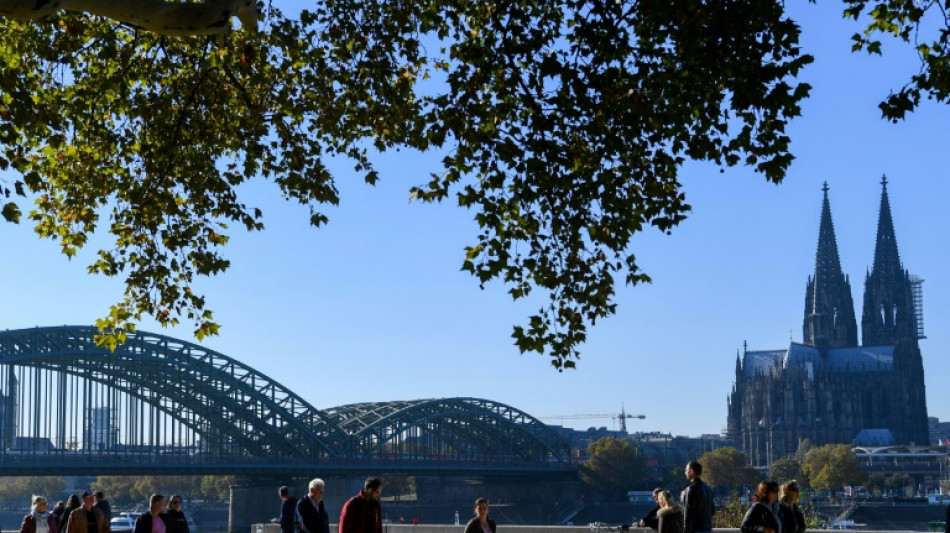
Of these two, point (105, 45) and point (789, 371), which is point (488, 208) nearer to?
point (105, 45)

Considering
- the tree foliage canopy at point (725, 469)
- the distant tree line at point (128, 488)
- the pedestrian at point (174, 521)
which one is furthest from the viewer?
the distant tree line at point (128, 488)

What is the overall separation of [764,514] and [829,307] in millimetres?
187067

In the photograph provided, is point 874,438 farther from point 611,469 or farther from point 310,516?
point 310,516

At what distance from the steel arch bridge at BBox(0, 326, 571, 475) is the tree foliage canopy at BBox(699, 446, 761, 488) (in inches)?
717

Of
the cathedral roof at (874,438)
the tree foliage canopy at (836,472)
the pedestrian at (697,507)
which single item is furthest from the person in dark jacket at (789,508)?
the cathedral roof at (874,438)

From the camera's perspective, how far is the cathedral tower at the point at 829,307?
194875 millimetres

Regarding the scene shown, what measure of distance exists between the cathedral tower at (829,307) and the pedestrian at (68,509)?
178822 mm

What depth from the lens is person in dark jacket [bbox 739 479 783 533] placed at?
47.7 feet

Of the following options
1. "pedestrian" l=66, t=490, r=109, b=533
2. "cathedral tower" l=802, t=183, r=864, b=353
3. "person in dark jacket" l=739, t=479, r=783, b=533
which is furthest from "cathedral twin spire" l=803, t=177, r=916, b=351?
"person in dark jacket" l=739, t=479, r=783, b=533

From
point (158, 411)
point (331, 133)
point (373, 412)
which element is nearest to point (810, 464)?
point (373, 412)

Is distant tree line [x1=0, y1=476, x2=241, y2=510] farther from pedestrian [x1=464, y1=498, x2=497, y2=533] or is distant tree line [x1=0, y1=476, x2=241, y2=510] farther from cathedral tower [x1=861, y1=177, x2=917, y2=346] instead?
pedestrian [x1=464, y1=498, x2=497, y2=533]

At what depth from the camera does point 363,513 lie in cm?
1434

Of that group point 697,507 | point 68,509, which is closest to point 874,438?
point 68,509

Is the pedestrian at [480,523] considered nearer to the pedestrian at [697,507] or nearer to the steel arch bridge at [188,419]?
the pedestrian at [697,507]
